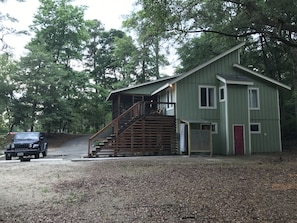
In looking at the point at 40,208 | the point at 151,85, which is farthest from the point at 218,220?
the point at 151,85

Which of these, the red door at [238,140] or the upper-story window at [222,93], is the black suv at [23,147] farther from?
the red door at [238,140]

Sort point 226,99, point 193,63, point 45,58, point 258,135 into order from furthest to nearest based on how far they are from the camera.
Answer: point 45,58, point 193,63, point 258,135, point 226,99

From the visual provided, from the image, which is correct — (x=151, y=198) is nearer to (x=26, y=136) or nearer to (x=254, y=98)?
(x=26, y=136)

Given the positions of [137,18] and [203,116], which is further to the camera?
[203,116]

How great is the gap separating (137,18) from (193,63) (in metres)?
10.5

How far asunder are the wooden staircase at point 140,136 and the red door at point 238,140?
3757 mm

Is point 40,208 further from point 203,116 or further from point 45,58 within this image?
point 45,58

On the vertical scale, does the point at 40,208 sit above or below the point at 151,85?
below

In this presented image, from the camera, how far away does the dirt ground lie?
4.42 metres

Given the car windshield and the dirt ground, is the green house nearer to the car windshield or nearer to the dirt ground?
the car windshield

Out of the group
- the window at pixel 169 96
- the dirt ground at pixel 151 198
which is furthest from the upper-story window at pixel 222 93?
the dirt ground at pixel 151 198

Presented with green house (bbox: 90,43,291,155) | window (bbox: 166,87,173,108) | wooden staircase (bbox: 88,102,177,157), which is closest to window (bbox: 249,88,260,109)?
green house (bbox: 90,43,291,155)

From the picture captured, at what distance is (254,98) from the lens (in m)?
19.5

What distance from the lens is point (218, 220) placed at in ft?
13.7
